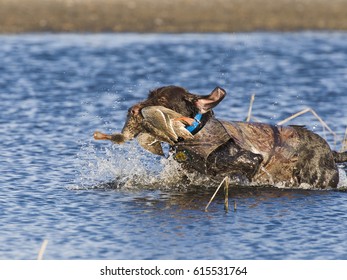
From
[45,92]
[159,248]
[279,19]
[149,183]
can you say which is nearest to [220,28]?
[279,19]

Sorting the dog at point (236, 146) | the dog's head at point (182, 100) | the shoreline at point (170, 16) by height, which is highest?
the shoreline at point (170, 16)

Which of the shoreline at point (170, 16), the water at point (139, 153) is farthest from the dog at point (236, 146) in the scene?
the shoreline at point (170, 16)

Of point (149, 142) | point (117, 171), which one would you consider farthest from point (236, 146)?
point (117, 171)

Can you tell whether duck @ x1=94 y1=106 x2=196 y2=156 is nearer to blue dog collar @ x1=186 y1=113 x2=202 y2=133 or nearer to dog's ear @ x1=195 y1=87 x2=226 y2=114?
blue dog collar @ x1=186 y1=113 x2=202 y2=133

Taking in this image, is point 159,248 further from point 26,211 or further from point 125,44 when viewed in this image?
point 125,44

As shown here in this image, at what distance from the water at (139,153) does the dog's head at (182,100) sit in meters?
1.03

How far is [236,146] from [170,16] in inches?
648

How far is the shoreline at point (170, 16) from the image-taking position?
26172mm

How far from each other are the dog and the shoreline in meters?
14.8

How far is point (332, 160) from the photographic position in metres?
11.3

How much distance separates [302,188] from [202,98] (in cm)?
175

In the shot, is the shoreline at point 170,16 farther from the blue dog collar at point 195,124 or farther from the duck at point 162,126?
the duck at point 162,126

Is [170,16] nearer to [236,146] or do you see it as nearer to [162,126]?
[236,146]

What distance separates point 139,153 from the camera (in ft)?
40.9
